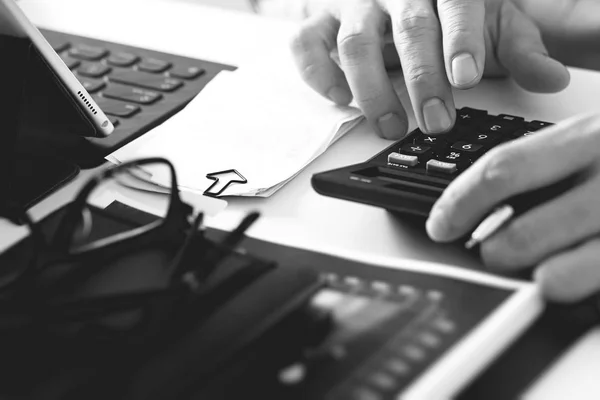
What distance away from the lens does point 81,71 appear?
0.91 metres

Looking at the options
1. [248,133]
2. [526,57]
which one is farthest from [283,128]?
[526,57]

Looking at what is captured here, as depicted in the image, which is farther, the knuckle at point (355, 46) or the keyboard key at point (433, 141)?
the knuckle at point (355, 46)

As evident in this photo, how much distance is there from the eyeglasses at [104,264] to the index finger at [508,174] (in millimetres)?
129

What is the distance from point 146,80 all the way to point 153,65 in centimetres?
4

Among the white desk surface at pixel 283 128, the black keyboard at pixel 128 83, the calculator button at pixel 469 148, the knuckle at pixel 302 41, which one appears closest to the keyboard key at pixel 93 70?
the black keyboard at pixel 128 83

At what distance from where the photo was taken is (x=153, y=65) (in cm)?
92

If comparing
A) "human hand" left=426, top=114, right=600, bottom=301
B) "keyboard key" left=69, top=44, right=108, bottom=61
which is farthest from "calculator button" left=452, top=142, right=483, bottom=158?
"keyboard key" left=69, top=44, right=108, bottom=61

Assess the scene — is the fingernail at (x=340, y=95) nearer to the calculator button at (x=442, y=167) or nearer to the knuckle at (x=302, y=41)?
the knuckle at (x=302, y=41)

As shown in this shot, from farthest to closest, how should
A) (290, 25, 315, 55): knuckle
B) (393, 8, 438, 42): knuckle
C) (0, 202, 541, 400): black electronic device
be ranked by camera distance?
1. (290, 25, 315, 55): knuckle
2. (393, 8, 438, 42): knuckle
3. (0, 202, 541, 400): black electronic device

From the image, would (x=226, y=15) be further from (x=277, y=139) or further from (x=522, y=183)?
(x=522, y=183)

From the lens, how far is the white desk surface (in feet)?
1.83

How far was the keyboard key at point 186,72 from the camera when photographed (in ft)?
2.93

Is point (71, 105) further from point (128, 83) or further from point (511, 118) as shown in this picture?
point (511, 118)

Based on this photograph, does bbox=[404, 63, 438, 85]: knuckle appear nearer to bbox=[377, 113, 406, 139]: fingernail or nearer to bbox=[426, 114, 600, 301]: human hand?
bbox=[377, 113, 406, 139]: fingernail
